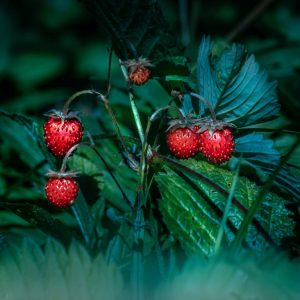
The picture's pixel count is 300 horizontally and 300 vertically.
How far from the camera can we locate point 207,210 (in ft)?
2.44

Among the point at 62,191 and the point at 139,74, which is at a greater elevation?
the point at 139,74

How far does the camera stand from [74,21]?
2049 millimetres

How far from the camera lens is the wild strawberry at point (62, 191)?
745 millimetres

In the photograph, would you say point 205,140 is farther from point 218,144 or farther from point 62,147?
point 62,147

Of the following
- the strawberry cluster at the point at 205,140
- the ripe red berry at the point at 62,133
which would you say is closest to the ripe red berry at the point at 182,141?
the strawberry cluster at the point at 205,140

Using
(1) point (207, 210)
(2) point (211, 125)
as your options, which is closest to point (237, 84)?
(2) point (211, 125)

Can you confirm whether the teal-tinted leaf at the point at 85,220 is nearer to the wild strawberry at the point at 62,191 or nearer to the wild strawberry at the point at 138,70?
the wild strawberry at the point at 62,191

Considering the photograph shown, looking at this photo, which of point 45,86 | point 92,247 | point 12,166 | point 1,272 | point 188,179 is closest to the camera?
point 1,272

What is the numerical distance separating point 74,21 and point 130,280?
1.65m

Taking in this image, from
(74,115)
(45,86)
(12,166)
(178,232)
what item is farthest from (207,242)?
(45,86)

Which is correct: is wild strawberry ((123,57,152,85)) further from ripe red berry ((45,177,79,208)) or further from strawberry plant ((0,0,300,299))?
ripe red berry ((45,177,79,208))

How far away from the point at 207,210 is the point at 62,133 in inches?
8.6

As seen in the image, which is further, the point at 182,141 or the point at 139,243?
the point at 182,141

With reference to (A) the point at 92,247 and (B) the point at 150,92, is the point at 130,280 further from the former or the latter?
(B) the point at 150,92
